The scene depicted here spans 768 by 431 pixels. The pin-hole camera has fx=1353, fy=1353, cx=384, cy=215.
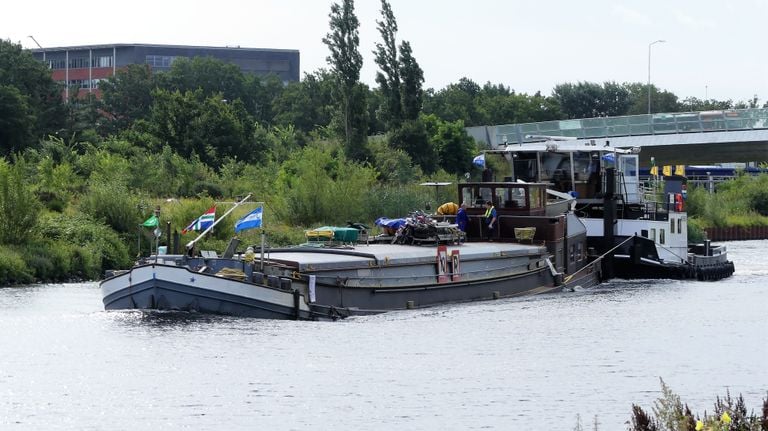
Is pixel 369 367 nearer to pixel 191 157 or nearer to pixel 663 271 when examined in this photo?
pixel 663 271

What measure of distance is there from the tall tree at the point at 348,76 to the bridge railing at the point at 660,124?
10.2 metres

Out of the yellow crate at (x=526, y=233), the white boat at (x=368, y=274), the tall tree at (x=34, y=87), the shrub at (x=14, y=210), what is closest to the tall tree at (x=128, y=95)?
the tall tree at (x=34, y=87)

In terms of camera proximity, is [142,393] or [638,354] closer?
[142,393]

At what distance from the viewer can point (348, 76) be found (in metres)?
82.3

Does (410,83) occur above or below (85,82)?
below

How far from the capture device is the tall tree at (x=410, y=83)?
285 feet

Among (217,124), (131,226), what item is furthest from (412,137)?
(131,226)

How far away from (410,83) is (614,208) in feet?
128

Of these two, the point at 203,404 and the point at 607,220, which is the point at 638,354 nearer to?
the point at 203,404

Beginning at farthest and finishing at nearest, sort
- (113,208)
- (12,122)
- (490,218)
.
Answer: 1. (12,122)
2. (113,208)
3. (490,218)

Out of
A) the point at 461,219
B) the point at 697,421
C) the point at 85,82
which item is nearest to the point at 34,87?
the point at 461,219

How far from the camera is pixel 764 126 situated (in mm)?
77875

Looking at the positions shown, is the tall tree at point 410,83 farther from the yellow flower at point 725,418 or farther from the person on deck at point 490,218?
the yellow flower at point 725,418

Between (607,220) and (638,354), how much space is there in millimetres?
18707
